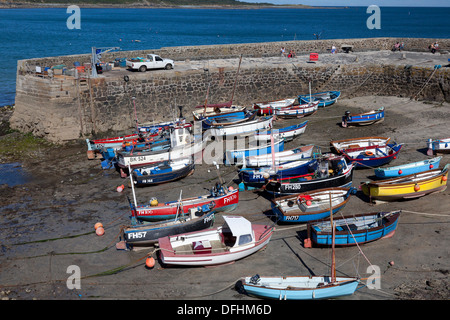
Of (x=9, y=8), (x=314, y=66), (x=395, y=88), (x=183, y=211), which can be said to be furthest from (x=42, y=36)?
(x=9, y=8)

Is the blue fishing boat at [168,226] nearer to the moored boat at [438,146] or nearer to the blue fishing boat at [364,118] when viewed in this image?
the moored boat at [438,146]

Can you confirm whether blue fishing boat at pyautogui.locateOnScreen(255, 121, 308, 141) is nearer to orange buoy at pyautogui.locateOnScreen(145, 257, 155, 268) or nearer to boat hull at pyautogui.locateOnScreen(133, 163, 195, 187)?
boat hull at pyautogui.locateOnScreen(133, 163, 195, 187)

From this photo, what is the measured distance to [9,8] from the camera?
168m

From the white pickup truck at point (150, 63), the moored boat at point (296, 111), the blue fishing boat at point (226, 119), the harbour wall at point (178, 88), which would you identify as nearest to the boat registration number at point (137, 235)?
the blue fishing boat at point (226, 119)

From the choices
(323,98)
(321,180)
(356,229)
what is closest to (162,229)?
(356,229)

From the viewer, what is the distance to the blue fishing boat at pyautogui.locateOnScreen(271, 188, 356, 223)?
17266 millimetres

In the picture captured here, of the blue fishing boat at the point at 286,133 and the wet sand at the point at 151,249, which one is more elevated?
the blue fishing boat at the point at 286,133

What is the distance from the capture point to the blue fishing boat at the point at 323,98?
31.8 metres

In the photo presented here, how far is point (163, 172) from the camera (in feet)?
70.7

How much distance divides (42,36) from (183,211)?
74.6 m

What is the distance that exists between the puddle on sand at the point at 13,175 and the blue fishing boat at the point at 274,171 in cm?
1090

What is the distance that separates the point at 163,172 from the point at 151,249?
19.4ft

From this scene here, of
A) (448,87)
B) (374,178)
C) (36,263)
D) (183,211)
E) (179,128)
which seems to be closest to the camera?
(36,263)
